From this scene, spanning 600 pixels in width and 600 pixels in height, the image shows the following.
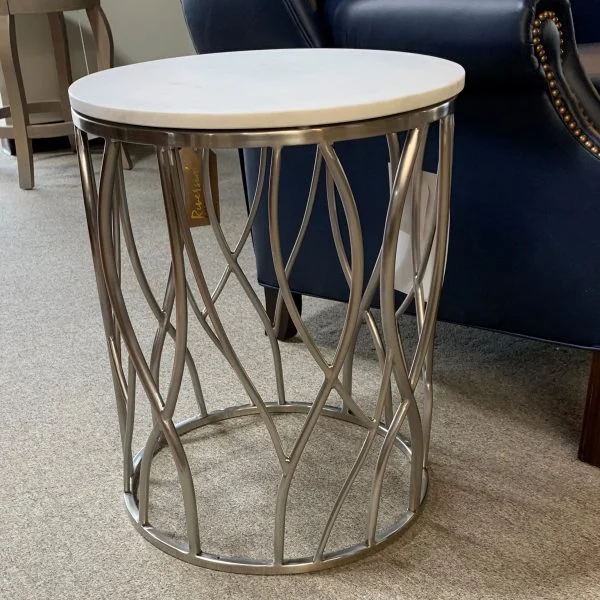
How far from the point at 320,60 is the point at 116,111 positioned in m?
0.32

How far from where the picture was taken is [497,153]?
1219 mm

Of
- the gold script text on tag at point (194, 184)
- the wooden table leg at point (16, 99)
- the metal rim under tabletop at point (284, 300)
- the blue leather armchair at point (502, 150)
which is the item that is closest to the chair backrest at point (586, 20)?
the blue leather armchair at point (502, 150)

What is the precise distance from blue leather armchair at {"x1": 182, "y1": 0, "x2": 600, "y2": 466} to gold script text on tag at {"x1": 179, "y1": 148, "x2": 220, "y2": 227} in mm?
237

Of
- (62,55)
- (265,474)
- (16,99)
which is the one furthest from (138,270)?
Answer: (62,55)

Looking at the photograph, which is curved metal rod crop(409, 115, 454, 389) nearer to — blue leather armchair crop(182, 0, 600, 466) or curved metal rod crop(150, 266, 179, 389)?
blue leather armchair crop(182, 0, 600, 466)

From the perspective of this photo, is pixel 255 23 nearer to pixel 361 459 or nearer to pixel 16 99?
pixel 361 459

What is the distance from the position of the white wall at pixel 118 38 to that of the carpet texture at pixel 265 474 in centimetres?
151

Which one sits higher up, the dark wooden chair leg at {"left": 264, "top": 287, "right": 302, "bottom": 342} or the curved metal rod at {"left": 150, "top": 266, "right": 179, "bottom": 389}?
the curved metal rod at {"left": 150, "top": 266, "right": 179, "bottom": 389}

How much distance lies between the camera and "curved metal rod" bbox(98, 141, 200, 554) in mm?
925

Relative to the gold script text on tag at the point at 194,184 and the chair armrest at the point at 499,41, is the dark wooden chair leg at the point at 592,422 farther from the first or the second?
the gold script text on tag at the point at 194,184

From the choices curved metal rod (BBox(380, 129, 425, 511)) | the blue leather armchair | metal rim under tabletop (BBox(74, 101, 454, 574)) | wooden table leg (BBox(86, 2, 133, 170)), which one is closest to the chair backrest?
the blue leather armchair

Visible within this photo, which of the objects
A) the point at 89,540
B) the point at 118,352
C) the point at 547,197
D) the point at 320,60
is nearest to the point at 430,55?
the point at 320,60

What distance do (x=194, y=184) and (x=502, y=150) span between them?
44 cm

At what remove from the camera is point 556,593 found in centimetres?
104
